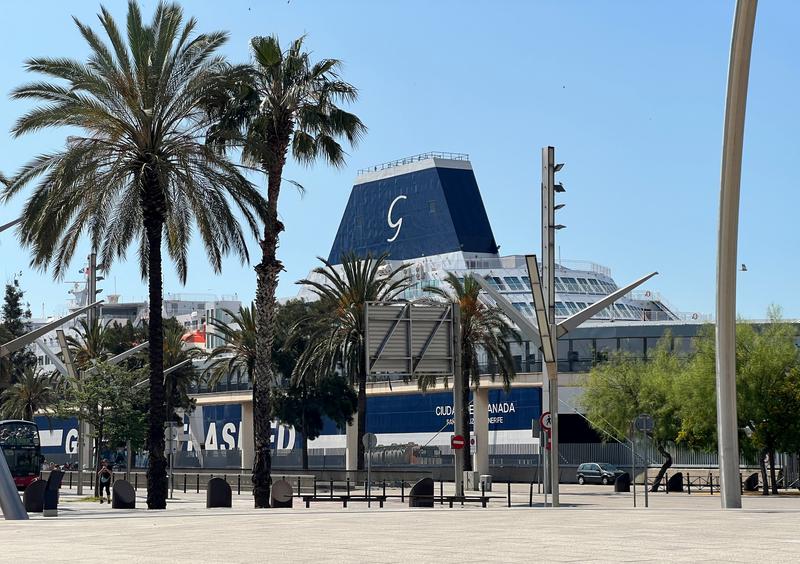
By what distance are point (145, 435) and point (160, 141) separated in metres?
26.6

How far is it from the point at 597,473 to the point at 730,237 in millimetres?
39498

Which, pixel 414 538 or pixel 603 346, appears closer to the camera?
pixel 414 538

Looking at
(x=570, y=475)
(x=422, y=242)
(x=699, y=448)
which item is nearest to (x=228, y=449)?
(x=422, y=242)

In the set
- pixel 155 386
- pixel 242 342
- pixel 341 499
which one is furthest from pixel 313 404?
pixel 155 386

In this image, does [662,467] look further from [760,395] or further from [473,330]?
[473,330]

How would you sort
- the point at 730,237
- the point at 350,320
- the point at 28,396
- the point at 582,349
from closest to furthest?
the point at 730,237, the point at 350,320, the point at 582,349, the point at 28,396

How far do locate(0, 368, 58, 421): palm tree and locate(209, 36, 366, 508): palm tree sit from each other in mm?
50894

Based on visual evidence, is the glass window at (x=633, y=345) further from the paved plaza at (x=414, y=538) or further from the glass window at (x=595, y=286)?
the paved plaza at (x=414, y=538)

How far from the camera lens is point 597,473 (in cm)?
6219

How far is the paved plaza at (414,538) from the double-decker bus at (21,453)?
1324 inches

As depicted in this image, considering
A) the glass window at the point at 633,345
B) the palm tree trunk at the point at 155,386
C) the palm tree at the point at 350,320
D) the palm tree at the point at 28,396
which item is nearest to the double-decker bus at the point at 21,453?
the palm tree at the point at 350,320

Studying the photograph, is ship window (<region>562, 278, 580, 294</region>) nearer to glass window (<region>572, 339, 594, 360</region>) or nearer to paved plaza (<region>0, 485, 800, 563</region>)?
glass window (<region>572, 339, 594, 360</region>)

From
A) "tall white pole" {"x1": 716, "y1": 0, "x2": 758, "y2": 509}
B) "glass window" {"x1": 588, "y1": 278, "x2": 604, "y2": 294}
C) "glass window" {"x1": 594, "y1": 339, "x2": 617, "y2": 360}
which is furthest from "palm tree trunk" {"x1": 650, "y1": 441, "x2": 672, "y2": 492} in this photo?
"glass window" {"x1": 588, "y1": 278, "x2": 604, "y2": 294}

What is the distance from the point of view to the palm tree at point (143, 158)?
1243 inches
